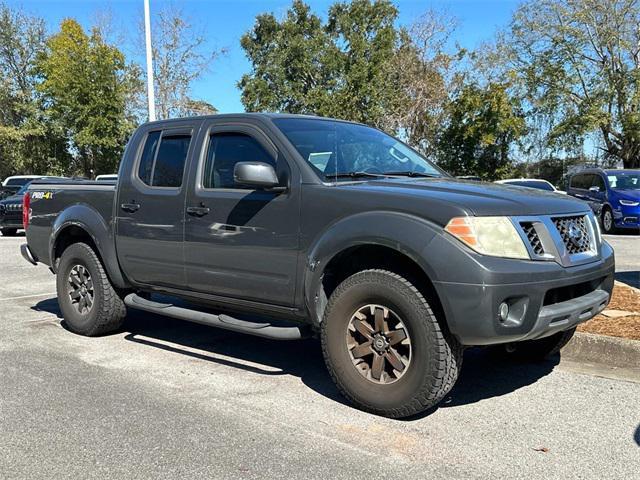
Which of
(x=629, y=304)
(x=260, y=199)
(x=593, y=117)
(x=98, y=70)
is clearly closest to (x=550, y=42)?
(x=593, y=117)

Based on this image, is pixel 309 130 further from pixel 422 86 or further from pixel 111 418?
pixel 422 86

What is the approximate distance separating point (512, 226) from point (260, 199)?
1780 mm

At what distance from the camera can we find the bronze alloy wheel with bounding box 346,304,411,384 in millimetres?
3861

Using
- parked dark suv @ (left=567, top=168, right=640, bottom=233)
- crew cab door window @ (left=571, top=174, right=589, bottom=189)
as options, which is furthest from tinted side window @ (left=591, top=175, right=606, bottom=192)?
crew cab door window @ (left=571, top=174, right=589, bottom=189)

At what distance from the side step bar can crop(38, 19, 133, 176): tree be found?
2716 cm

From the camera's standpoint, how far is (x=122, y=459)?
3.38 meters

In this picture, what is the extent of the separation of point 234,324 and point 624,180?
15506 mm

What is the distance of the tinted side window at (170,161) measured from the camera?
5.25m

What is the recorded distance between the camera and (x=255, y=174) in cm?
425

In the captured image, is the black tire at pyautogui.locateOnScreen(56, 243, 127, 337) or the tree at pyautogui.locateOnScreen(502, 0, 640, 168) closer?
the black tire at pyautogui.locateOnScreen(56, 243, 127, 337)

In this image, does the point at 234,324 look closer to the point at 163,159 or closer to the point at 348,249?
the point at 348,249

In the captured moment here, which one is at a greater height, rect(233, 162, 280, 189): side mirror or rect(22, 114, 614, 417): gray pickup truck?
rect(233, 162, 280, 189): side mirror

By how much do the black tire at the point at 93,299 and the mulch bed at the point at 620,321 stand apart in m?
4.20

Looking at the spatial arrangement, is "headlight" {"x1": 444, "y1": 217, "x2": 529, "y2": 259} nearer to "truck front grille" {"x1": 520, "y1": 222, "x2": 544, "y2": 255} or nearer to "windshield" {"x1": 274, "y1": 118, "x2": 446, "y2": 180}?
"truck front grille" {"x1": 520, "y1": 222, "x2": 544, "y2": 255}
